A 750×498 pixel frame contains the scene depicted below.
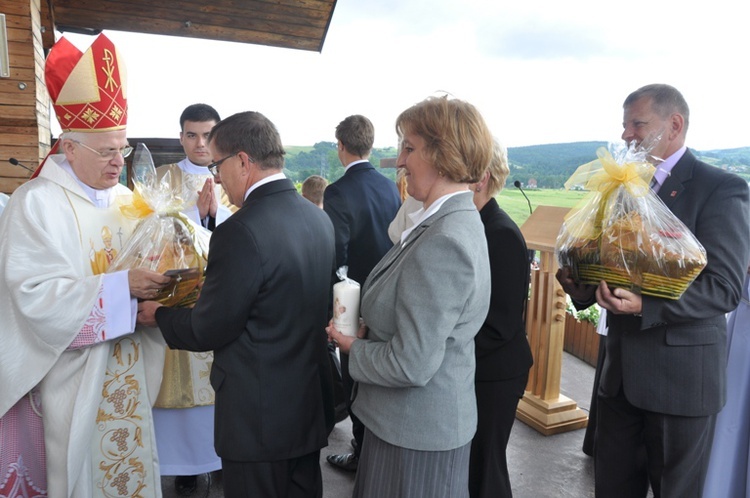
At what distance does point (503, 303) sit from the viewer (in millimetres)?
1940

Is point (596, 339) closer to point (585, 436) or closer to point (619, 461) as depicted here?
point (585, 436)

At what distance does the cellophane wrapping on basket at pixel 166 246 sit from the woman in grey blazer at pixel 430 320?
651mm

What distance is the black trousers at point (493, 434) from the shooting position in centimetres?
205

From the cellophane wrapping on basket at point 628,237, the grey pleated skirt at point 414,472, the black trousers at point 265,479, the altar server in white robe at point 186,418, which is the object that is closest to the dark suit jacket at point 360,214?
the altar server in white robe at point 186,418

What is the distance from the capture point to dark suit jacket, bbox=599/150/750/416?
1.76 metres

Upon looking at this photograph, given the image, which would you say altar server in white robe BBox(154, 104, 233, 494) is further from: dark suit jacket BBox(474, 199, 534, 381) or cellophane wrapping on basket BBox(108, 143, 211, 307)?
dark suit jacket BBox(474, 199, 534, 381)

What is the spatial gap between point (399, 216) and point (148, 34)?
15.7ft

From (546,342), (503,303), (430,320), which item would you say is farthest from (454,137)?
(546,342)

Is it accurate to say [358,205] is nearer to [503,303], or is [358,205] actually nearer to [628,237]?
[503,303]

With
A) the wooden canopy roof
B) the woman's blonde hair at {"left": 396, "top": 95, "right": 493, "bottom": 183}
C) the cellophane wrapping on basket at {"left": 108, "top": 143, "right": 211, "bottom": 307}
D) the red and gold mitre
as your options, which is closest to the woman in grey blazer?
the woman's blonde hair at {"left": 396, "top": 95, "right": 493, "bottom": 183}

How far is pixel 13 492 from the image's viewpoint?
191cm

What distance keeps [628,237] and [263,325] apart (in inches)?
45.4

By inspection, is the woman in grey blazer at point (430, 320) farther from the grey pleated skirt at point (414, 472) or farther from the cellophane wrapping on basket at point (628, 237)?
the cellophane wrapping on basket at point (628, 237)

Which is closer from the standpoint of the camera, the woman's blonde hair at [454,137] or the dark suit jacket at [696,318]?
the woman's blonde hair at [454,137]
